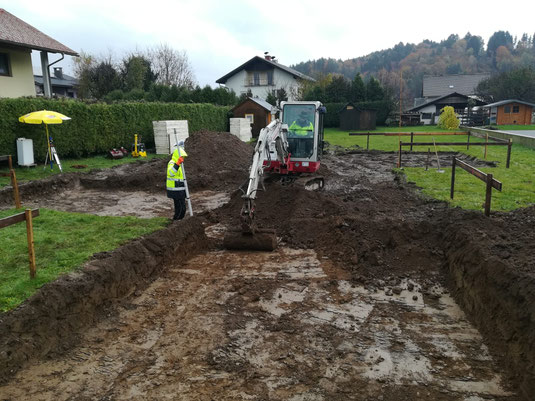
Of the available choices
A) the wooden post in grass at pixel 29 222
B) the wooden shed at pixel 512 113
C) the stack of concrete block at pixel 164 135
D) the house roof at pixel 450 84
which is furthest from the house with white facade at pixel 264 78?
the wooden post in grass at pixel 29 222

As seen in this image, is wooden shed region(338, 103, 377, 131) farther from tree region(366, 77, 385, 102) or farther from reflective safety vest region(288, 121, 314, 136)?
reflective safety vest region(288, 121, 314, 136)

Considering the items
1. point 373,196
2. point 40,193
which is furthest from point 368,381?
point 40,193

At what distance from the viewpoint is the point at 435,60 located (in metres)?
114

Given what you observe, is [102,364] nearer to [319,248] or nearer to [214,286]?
[214,286]

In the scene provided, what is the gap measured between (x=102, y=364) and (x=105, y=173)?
1378 cm

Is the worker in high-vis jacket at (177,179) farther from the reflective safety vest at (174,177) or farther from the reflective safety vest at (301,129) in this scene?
the reflective safety vest at (301,129)

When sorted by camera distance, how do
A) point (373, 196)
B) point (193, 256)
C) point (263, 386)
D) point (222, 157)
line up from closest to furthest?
point (263, 386) < point (193, 256) < point (373, 196) < point (222, 157)

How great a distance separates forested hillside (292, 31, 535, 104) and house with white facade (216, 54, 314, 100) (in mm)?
42202

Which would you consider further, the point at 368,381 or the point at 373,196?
the point at 373,196

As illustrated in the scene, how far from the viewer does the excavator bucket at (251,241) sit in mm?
8720

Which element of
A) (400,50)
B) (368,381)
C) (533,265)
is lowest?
(368,381)

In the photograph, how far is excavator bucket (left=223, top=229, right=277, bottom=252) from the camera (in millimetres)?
8720

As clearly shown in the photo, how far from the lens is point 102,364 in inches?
191

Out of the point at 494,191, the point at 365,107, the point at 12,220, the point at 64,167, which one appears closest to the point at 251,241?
the point at 12,220
